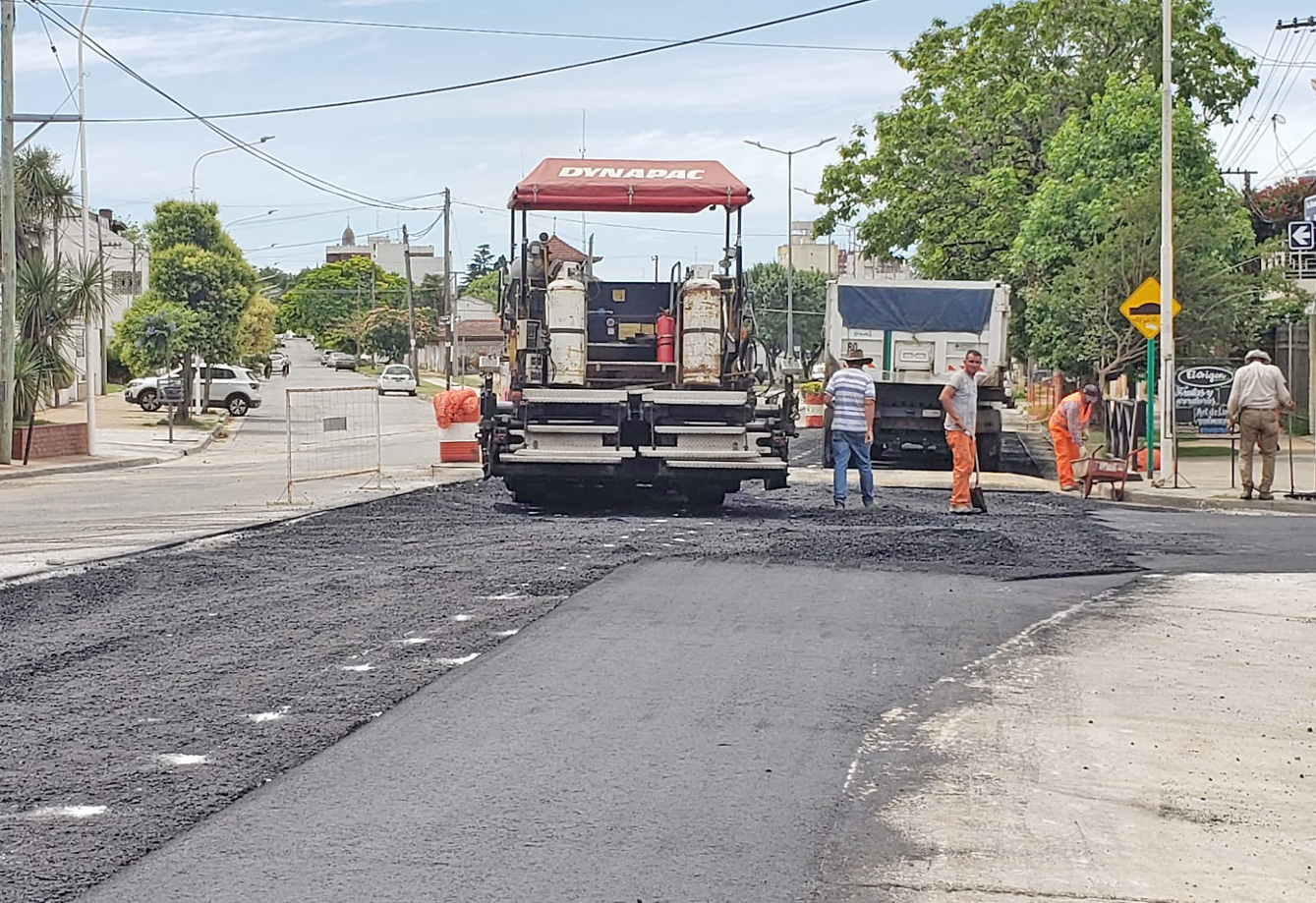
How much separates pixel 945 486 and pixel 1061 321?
9.82 metres

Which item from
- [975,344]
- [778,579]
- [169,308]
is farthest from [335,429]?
[169,308]

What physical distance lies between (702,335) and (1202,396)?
1181 centimetres

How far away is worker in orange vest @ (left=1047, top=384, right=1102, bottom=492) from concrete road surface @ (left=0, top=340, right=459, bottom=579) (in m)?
8.71

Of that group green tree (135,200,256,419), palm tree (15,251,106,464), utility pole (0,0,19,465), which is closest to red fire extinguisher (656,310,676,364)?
utility pole (0,0,19,465)

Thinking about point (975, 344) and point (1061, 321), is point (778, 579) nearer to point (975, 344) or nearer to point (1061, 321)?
point (975, 344)

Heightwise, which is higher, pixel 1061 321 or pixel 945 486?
pixel 1061 321

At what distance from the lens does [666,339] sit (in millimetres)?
17219

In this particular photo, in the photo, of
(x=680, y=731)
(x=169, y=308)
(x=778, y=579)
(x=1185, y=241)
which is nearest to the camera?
Result: (x=680, y=731)

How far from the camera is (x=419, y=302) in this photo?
133750 millimetres

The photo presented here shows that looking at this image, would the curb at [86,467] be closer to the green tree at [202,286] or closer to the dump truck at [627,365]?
the dump truck at [627,365]

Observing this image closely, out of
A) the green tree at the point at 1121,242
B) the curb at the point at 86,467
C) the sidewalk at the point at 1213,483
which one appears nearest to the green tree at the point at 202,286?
the curb at the point at 86,467

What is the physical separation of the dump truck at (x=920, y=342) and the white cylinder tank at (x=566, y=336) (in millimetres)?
8321

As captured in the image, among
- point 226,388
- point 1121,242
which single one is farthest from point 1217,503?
point 226,388

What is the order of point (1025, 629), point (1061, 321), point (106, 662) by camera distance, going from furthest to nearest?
point (1061, 321) < point (1025, 629) < point (106, 662)
